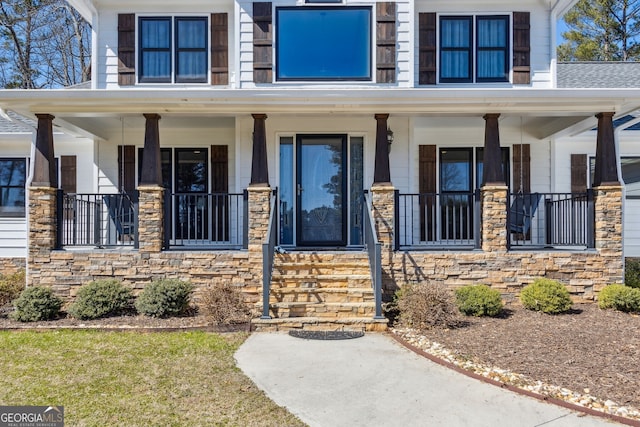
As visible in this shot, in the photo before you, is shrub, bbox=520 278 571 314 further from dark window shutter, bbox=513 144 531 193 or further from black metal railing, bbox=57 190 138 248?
black metal railing, bbox=57 190 138 248

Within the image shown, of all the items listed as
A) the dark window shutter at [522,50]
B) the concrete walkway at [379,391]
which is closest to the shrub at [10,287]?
the concrete walkway at [379,391]

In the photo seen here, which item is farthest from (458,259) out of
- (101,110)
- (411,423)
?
(101,110)

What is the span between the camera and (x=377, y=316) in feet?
22.2

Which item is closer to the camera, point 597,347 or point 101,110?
point 597,347

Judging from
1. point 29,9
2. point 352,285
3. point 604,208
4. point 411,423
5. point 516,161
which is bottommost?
point 411,423

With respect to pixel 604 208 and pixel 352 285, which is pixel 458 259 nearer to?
pixel 352 285

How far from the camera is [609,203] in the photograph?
7.95 meters

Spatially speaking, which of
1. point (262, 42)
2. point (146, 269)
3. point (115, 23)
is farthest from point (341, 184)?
point (115, 23)

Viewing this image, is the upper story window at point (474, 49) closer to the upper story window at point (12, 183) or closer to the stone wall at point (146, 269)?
the stone wall at point (146, 269)

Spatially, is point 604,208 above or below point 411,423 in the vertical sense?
above

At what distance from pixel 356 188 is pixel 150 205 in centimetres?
400

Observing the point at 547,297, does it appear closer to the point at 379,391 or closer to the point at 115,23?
the point at 379,391

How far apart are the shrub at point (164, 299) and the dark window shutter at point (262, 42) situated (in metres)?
4.51

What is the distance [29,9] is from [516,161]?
20.7 metres
